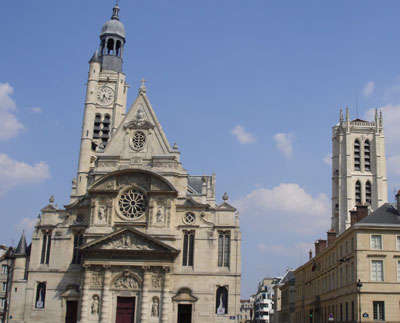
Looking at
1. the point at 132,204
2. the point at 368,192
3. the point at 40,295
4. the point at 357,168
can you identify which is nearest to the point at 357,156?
the point at 357,168

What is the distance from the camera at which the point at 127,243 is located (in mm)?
40500

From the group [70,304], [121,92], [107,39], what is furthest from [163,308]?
[107,39]

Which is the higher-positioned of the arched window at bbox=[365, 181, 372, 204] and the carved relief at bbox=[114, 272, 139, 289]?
the arched window at bbox=[365, 181, 372, 204]

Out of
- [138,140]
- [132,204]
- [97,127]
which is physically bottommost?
[132,204]

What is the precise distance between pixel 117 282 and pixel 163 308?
154 inches

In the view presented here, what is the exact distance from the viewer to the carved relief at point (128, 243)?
40375mm

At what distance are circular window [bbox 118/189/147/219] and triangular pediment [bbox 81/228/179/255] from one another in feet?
6.62

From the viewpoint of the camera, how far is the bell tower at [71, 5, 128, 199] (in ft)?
162

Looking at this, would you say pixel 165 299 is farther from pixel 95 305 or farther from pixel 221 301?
pixel 95 305

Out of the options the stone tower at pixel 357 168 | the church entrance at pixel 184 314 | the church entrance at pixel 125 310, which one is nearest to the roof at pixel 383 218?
the church entrance at pixel 184 314

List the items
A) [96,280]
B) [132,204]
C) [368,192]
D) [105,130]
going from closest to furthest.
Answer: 1. [96,280]
2. [132,204]
3. [105,130]
4. [368,192]

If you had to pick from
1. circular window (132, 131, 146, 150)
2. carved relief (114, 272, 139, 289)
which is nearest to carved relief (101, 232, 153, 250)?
carved relief (114, 272, 139, 289)

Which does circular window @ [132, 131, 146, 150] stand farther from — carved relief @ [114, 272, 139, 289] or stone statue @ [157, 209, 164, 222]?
carved relief @ [114, 272, 139, 289]

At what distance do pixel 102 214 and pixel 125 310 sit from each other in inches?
284
